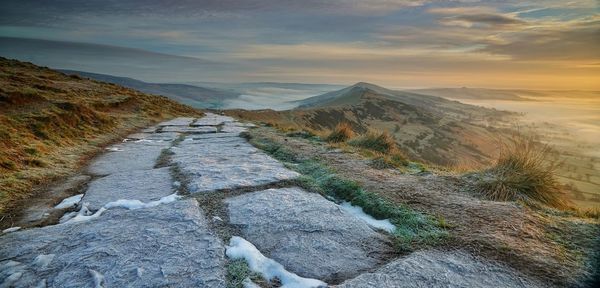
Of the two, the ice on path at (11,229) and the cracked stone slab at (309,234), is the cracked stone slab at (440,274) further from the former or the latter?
the ice on path at (11,229)

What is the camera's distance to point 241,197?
12.2 feet

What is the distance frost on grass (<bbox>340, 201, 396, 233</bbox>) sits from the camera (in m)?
3.08

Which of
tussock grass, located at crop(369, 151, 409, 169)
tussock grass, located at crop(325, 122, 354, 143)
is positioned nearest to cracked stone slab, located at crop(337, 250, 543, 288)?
tussock grass, located at crop(369, 151, 409, 169)

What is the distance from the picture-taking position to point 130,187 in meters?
4.27

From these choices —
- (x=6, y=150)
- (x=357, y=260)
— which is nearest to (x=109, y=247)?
(x=357, y=260)

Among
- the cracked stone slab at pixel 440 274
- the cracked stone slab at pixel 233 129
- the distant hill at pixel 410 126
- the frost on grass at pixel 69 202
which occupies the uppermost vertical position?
the cracked stone slab at pixel 440 274

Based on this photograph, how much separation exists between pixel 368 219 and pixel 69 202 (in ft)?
10.6

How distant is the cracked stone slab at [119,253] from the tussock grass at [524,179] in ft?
10.0

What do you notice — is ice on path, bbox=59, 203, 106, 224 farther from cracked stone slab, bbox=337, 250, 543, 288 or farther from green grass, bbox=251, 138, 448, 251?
cracked stone slab, bbox=337, 250, 543, 288

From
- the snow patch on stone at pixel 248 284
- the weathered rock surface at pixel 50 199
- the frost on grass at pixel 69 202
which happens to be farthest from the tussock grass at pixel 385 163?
the weathered rock surface at pixel 50 199

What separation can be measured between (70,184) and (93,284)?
3265 millimetres

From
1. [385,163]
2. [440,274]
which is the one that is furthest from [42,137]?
[440,274]

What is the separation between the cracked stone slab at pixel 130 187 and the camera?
3.84 m

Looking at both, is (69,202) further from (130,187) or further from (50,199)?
(130,187)
